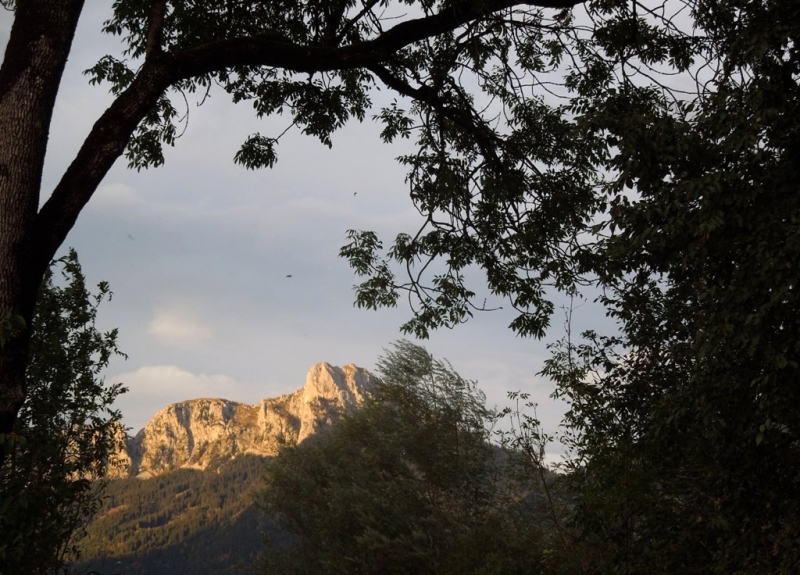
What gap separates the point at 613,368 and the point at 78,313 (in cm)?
962

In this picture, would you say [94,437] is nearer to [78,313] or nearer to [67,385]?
[67,385]

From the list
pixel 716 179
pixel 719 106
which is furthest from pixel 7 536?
pixel 719 106

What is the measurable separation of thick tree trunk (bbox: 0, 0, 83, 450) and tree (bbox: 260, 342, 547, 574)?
54.1 ft

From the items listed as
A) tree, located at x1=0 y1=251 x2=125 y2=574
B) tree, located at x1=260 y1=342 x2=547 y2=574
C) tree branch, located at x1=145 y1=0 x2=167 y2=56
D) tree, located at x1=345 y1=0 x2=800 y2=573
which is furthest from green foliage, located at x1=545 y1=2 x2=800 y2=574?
tree, located at x1=260 y1=342 x2=547 y2=574

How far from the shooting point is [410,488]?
25406 mm

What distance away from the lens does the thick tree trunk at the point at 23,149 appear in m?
4.81

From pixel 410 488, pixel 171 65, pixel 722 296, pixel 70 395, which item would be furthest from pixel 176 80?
pixel 410 488

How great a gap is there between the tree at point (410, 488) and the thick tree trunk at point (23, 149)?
16.5 meters

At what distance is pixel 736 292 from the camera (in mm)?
6145

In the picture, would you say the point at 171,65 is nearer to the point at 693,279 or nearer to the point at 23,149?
the point at 23,149

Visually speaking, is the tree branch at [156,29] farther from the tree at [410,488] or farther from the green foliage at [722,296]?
the tree at [410,488]

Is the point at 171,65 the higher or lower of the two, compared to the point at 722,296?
higher

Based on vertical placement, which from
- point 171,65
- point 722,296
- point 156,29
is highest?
point 156,29

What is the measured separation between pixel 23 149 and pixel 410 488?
22.1m
